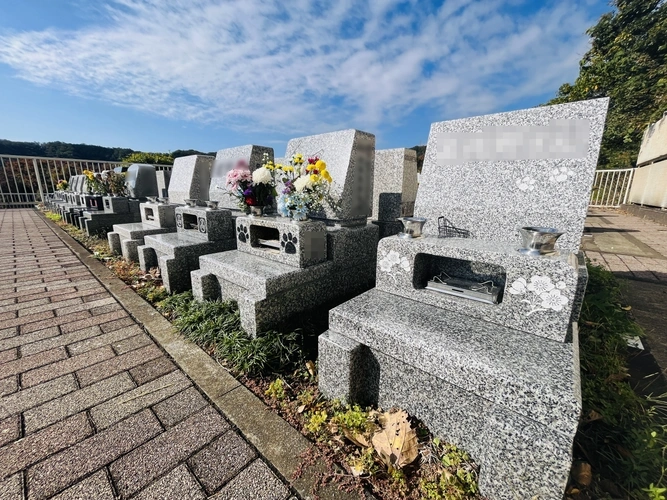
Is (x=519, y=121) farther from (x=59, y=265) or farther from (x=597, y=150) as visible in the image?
(x=59, y=265)

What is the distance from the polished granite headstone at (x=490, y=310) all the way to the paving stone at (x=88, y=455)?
1108 mm

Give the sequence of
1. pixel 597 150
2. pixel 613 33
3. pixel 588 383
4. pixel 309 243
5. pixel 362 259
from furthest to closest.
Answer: pixel 613 33 → pixel 362 259 → pixel 309 243 → pixel 588 383 → pixel 597 150

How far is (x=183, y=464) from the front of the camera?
146 centimetres

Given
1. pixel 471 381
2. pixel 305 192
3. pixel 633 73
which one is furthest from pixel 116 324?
pixel 633 73

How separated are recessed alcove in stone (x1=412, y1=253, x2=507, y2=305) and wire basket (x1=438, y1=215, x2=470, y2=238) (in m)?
0.21

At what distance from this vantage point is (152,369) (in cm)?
223

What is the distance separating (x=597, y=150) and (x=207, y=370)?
3164 millimetres

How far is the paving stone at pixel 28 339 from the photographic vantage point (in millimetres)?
2461

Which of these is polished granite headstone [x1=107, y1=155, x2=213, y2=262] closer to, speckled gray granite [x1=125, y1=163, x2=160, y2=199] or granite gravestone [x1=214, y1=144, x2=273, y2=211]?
granite gravestone [x1=214, y1=144, x2=273, y2=211]

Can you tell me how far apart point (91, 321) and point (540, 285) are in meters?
3.95

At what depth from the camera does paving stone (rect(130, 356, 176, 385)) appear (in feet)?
6.98

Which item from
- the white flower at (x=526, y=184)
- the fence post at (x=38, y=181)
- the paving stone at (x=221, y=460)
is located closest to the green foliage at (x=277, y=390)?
the paving stone at (x=221, y=460)

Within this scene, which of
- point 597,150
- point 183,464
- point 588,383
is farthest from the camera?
point 588,383

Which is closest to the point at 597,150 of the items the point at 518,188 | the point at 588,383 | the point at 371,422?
the point at 518,188
